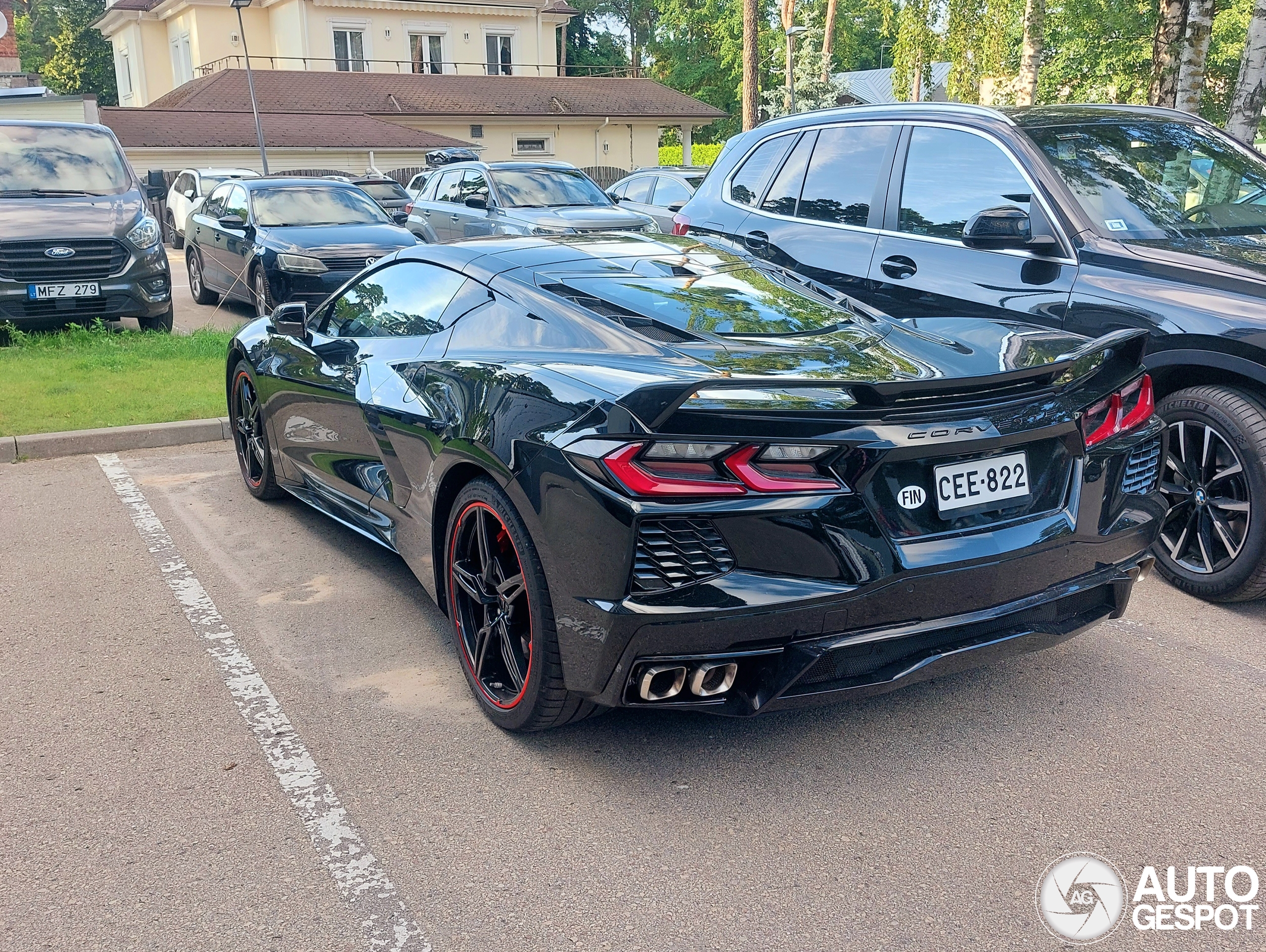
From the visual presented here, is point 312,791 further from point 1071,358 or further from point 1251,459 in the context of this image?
point 1251,459

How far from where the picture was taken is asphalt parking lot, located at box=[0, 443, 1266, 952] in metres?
2.77

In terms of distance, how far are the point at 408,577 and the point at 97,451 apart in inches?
138

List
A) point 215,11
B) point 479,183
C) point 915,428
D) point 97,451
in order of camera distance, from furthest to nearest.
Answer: point 215,11, point 479,183, point 97,451, point 915,428

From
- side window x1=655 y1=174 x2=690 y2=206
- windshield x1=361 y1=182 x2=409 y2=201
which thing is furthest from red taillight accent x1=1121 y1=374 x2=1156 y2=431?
windshield x1=361 y1=182 x2=409 y2=201

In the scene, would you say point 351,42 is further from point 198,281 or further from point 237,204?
point 237,204

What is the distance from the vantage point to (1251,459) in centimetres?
451

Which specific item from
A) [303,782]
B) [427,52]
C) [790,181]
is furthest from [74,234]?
[427,52]

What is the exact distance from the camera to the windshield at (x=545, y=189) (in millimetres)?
15312

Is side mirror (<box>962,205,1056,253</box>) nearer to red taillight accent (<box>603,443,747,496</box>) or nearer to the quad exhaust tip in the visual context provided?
red taillight accent (<box>603,443,747,496</box>)

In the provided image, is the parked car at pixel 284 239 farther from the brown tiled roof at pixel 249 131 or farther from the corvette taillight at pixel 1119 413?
the brown tiled roof at pixel 249 131

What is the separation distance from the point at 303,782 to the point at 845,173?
14.2ft

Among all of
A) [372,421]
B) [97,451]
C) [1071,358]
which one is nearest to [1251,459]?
[1071,358]

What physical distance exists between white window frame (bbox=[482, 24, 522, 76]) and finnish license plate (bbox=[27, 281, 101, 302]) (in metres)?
38.1

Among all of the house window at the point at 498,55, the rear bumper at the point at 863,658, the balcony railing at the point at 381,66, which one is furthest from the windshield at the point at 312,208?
the house window at the point at 498,55
